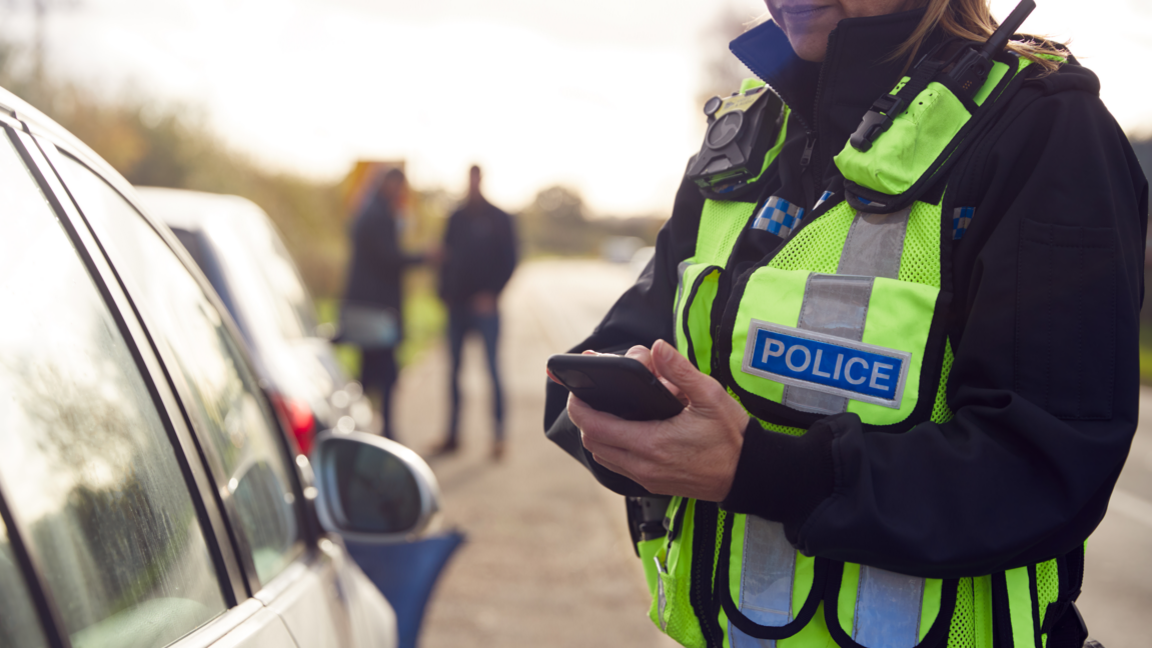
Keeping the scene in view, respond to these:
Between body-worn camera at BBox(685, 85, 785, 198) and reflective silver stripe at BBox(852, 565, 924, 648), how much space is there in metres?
0.65

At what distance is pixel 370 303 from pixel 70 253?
507 cm

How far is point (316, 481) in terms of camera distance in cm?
179

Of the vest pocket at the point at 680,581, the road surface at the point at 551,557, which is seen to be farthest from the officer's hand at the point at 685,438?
the road surface at the point at 551,557

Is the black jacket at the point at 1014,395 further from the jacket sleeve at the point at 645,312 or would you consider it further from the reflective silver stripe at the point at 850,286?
the jacket sleeve at the point at 645,312

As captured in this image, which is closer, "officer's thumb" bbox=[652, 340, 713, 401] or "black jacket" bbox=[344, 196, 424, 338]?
"officer's thumb" bbox=[652, 340, 713, 401]

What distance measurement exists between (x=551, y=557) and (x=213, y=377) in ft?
11.2

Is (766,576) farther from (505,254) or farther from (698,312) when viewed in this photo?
(505,254)

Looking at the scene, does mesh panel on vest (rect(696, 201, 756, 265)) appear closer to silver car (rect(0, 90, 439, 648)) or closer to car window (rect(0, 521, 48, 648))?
silver car (rect(0, 90, 439, 648))

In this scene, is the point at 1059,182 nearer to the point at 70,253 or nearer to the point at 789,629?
the point at 789,629

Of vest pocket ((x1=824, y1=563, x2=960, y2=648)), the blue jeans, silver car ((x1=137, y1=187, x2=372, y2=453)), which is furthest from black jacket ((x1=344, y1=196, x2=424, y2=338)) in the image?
vest pocket ((x1=824, y1=563, x2=960, y2=648))

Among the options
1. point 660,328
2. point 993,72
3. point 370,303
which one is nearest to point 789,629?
point 660,328

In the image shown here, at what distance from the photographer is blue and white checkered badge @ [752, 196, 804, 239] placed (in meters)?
1.27

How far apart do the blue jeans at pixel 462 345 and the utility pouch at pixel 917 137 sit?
537 cm

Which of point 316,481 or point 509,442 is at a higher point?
point 316,481
